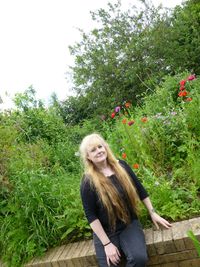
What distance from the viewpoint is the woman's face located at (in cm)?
271

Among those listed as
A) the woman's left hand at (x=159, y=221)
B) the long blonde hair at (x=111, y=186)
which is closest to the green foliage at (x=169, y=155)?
the woman's left hand at (x=159, y=221)

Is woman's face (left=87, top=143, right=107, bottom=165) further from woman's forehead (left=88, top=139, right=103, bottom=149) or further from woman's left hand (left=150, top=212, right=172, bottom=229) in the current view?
woman's left hand (left=150, top=212, right=172, bottom=229)

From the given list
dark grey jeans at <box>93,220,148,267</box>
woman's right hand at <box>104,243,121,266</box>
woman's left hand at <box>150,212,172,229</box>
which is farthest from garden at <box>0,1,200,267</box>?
woman's right hand at <box>104,243,121,266</box>

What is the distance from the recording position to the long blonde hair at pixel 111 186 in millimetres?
2609

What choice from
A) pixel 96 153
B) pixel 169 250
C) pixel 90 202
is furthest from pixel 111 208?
pixel 169 250

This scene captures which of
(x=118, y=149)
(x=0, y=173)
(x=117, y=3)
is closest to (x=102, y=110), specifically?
(x=117, y=3)

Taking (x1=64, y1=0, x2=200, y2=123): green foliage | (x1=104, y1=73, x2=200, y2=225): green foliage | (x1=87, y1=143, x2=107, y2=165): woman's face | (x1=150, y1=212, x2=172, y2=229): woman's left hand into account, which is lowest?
(x1=150, y1=212, x2=172, y2=229): woman's left hand

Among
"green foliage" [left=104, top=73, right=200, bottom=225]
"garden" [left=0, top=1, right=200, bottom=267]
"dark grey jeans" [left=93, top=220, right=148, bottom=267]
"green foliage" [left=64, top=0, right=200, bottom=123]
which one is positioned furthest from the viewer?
"green foliage" [left=64, top=0, right=200, bottom=123]

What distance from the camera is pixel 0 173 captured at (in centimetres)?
390

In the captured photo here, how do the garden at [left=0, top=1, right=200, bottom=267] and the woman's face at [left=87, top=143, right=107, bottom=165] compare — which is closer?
the woman's face at [left=87, top=143, right=107, bottom=165]

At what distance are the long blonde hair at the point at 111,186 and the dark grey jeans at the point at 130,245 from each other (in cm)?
8

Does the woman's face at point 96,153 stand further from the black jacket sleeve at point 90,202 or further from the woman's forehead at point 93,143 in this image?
the black jacket sleeve at point 90,202

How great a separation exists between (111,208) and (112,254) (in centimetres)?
35

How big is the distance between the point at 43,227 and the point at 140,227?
1.06 metres
